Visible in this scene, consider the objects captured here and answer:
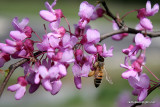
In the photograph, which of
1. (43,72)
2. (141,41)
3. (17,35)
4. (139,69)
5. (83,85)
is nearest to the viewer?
(43,72)

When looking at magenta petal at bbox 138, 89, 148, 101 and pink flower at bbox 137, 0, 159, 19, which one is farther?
pink flower at bbox 137, 0, 159, 19

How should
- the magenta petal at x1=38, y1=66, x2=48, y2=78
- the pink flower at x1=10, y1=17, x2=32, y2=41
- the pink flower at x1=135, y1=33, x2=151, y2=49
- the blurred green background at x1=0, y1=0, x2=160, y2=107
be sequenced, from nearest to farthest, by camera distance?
the magenta petal at x1=38, y1=66, x2=48, y2=78 → the pink flower at x1=10, y1=17, x2=32, y2=41 → the pink flower at x1=135, y1=33, x2=151, y2=49 → the blurred green background at x1=0, y1=0, x2=160, y2=107

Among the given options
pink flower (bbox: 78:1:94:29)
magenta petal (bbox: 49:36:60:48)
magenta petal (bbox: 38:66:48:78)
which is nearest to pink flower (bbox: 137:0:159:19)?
pink flower (bbox: 78:1:94:29)

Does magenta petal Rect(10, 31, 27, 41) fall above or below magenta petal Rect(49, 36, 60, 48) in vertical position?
above

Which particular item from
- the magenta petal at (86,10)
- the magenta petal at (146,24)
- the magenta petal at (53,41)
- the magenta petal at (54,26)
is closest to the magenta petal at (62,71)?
the magenta petal at (53,41)

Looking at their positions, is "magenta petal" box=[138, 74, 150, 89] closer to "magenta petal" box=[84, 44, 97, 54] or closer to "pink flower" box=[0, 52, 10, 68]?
"magenta petal" box=[84, 44, 97, 54]

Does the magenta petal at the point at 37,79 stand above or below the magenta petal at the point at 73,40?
below

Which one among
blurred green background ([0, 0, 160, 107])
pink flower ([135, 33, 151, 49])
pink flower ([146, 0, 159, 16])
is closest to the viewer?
pink flower ([135, 33, 151, 49])

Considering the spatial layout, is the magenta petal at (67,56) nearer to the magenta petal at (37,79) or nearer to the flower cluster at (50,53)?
the flower cluster at (50,53)

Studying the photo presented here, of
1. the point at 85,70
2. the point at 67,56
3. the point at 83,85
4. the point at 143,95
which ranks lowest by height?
the point at 83,85

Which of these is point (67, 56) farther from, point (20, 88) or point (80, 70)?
point (20, 88)

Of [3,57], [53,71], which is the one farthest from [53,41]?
[3,57]

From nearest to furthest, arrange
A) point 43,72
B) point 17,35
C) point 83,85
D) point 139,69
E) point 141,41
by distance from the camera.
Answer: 1. point 43,72
2. point 17,35
3. point 141,41
4. point 139,69
5. point 83,85

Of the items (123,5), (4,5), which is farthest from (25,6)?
(123,5)
